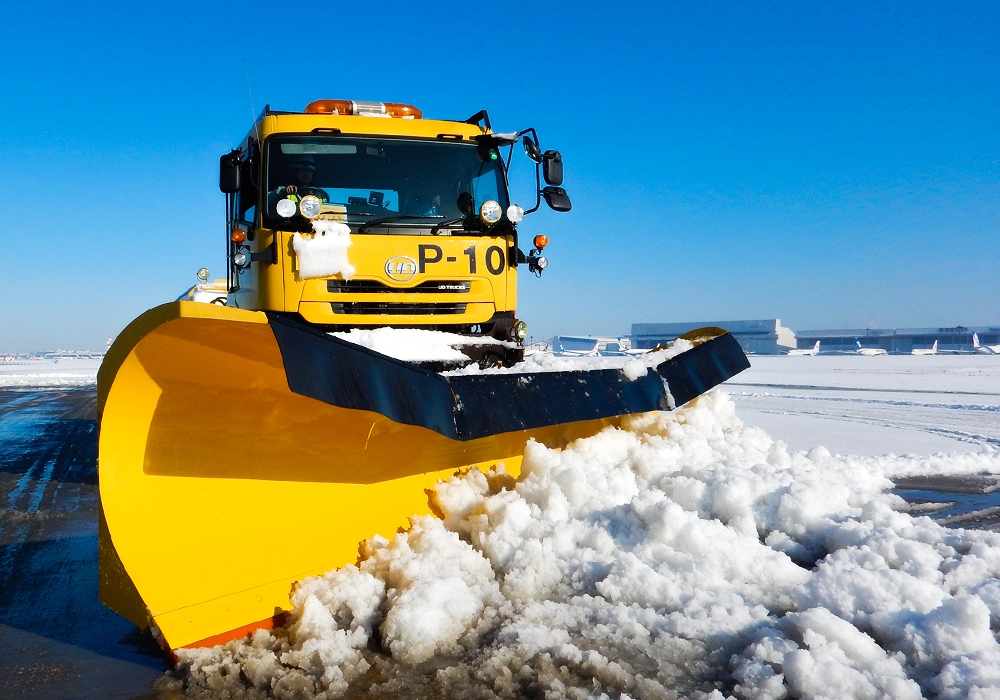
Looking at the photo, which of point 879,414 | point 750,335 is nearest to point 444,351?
point 879,414

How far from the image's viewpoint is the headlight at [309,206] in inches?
164

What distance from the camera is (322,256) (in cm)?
421

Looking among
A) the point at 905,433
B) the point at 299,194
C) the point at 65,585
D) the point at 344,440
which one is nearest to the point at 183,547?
the point at 344,440

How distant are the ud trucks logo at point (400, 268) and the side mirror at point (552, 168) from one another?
143cm

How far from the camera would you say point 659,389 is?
3562 mm

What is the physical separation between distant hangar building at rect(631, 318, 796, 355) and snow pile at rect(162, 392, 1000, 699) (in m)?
51.2

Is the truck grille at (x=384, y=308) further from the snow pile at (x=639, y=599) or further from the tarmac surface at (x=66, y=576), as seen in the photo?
the tarmac surface at (x=66, y=576)

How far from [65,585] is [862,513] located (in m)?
4.03

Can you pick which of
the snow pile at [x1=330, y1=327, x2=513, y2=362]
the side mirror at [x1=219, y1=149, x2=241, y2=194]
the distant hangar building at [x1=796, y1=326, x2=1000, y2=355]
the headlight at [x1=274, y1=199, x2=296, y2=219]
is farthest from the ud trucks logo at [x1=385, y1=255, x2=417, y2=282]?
the distant hangar building at [x1=796, y1=326, x2=1000, y2=355]

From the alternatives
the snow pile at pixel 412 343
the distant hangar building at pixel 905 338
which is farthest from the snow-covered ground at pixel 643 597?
the distant hangar building at pixel 905 338

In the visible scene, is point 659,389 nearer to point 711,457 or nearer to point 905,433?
point 711,457

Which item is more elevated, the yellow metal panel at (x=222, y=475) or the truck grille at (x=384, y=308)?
the truck grille at (x=384, y=308)

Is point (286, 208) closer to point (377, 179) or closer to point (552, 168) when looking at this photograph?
point (377, 179)

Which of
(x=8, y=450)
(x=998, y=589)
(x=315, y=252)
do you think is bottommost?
(x=8, y=450)
